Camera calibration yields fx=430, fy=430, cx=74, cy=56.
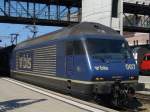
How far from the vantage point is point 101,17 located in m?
41.0

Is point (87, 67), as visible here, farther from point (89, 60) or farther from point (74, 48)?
point (74, 48)

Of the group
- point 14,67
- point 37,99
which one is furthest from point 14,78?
point 37,99

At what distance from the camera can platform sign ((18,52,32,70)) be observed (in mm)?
24166

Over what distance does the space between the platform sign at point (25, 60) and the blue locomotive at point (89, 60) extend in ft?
16.2

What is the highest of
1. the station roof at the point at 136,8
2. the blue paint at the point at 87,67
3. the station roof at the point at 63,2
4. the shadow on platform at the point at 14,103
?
the station roof at the point at 63,2

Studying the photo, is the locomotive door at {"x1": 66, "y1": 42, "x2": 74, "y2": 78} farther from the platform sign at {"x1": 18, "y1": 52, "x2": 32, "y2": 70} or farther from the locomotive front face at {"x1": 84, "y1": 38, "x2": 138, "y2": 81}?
the platform sign at {"x1": 18, "y1": 52, "x2": 32, "y2": 70}

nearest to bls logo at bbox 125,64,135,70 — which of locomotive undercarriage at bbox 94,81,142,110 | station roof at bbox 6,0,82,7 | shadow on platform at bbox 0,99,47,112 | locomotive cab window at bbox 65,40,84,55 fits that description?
locomotive undercarriage at bbox 94,81,142,110

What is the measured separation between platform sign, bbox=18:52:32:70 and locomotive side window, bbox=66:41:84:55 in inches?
292

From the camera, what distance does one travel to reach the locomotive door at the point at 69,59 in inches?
638

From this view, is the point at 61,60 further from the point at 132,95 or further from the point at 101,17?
the point at 101,17

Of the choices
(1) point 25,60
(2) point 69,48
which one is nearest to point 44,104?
(2) point 69,48

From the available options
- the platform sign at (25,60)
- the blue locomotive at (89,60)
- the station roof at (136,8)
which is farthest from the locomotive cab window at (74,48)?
the station roof at (136,8)

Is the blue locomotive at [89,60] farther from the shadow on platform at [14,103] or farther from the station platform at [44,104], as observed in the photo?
the shadow on platform at [14,103]

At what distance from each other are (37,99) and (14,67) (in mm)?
14703
